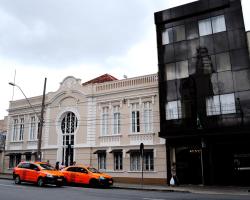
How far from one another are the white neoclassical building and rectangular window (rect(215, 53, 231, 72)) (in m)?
5.51

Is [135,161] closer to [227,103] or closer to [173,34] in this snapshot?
[227,103]

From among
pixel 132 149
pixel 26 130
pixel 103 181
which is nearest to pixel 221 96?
pixel 132 149

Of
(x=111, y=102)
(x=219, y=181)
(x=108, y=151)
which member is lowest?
(x=219, y=181)

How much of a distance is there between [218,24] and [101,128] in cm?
1320

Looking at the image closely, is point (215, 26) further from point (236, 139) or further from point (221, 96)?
point (236, 139)

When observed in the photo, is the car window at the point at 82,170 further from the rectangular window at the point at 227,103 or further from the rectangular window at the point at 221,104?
the rectangular window at the point at 227,103

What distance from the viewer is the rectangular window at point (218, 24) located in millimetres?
21703

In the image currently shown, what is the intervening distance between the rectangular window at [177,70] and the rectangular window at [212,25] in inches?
107

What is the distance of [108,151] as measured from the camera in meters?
25.6

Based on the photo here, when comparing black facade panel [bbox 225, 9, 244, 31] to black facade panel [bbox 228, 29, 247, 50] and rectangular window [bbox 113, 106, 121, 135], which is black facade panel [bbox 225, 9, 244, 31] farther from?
rectangular window [bbox 113, 106, 121, 135]

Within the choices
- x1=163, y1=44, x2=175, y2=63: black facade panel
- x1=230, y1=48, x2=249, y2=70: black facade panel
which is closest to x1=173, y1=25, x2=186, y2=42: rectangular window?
x1=163, y1=44, x2=175, y2=63: black facade panel

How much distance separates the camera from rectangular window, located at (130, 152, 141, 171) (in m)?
24.4

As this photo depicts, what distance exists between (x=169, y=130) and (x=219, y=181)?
5518mm

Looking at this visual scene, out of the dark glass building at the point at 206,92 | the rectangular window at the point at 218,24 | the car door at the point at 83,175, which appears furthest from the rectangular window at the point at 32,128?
the rectangular window at the point at 218,24
